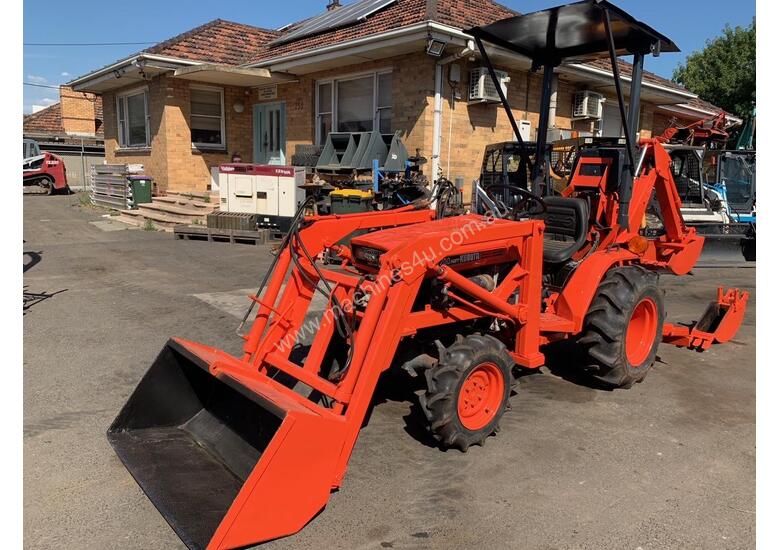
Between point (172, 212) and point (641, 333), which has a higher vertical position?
point (172, 212)

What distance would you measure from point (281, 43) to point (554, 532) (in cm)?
1524

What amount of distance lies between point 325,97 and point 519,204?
10.7m

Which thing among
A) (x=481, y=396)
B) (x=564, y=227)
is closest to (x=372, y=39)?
(x=564, y=227)

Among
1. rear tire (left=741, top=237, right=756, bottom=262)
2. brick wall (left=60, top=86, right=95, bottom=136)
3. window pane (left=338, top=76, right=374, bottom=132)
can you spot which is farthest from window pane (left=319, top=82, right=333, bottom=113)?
brick wall (left=60, top=86, right=95, bottom=136)

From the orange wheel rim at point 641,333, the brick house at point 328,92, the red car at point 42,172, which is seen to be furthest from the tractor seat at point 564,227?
the red car at point 42,172

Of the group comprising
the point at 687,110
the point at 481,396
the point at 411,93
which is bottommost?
the point at 481,396

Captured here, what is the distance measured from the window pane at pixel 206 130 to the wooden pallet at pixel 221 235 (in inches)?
192

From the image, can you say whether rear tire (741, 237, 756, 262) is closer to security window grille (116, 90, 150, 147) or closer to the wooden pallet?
the wooden pallet

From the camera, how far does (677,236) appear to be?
5.58 meters

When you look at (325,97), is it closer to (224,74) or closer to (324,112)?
(324,112)

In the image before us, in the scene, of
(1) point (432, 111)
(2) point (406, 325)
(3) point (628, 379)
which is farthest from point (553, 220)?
(1) point (432, 111)

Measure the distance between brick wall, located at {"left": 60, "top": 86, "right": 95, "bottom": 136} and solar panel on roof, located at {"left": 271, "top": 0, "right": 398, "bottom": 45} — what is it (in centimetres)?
2075

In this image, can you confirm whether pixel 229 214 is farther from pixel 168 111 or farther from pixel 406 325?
Result: pixel 406 325

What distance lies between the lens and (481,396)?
3719 millimetres
